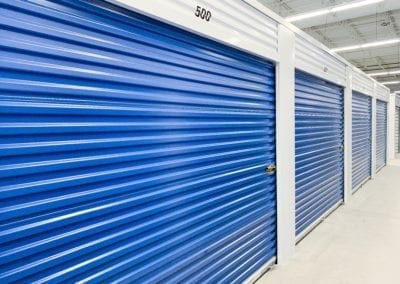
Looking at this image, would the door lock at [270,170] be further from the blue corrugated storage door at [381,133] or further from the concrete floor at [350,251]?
the blue corrugated storage door at [381,133]

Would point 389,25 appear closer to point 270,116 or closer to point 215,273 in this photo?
point 270,116

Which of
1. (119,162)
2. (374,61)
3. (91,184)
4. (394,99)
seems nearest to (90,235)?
(91,184)

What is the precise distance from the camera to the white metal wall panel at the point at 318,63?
374 cm

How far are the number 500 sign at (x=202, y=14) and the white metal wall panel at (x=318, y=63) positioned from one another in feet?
5.81

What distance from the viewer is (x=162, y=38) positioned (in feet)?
6.33

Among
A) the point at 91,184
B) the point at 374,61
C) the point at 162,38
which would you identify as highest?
the point at 374,61

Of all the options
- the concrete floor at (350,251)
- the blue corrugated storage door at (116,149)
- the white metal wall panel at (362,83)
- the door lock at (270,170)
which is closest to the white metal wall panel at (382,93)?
the white metal wall panel at (362,83)

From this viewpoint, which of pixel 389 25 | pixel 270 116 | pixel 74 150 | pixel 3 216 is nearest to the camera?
pixel 3 216

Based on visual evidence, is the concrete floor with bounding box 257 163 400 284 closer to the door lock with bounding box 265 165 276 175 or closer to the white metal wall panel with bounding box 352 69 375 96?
the door lock with bounding box 265 165 276 175

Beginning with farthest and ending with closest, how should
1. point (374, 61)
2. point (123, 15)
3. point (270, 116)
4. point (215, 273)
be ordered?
point (374, 61) → point (270, 116) → point (215, 273) → point (123, 15)

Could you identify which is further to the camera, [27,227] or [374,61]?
[374,61]

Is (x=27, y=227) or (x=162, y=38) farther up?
(x=162, y=38)

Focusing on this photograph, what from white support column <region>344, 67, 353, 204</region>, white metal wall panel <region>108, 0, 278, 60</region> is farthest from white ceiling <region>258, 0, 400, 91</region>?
white metal wall panel <region>108, 0, 278, 60</region>

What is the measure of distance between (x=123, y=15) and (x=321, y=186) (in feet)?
→ 13.6
